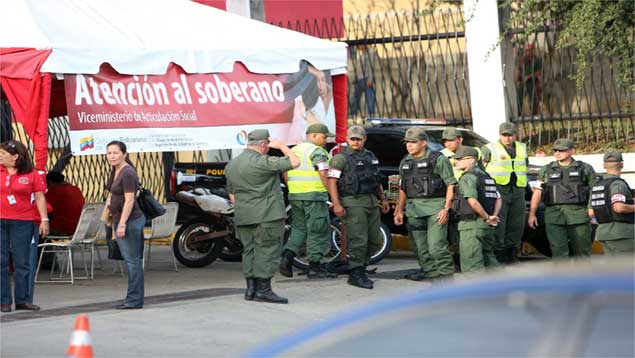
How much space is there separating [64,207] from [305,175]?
10.5ft

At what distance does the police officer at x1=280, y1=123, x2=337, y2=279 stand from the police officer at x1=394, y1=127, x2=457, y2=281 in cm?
Result: 100

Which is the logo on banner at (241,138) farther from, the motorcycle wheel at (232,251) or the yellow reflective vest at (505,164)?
the yellow reflective vest at (505,164)

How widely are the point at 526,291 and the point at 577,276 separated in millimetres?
146

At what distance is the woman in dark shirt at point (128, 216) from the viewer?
10297 mm

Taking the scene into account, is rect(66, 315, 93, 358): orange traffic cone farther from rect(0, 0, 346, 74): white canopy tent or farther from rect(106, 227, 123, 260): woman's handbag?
rect(0, 0, 346, 74): white canopy tent

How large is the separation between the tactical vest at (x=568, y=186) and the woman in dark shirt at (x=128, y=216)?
4.69m

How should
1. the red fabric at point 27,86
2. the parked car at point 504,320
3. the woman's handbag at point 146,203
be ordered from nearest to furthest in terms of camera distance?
the parked car at point 504,320 → the red fabric at point 27,86 → the woman's handbag at point 146,203

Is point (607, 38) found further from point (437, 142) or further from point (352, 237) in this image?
point (352, 237)

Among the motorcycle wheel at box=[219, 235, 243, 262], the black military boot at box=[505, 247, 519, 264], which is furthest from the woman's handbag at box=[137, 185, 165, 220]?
the black military boot at box=[505, 247, 519, 264]

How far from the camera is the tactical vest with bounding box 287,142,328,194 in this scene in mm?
12367

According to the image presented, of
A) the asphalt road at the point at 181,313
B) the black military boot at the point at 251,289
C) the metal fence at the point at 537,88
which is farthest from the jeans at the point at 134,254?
the metal fence at the point at 537,88

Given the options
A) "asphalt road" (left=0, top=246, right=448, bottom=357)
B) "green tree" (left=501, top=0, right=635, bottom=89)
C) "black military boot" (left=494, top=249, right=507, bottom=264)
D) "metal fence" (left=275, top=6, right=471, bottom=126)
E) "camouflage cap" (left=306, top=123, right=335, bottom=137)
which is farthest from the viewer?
"metal fence" (left=275, top=6, right=471, bottom=126)

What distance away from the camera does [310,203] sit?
1256 cm

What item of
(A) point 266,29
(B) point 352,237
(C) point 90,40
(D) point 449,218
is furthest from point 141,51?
(D) point 449,218
